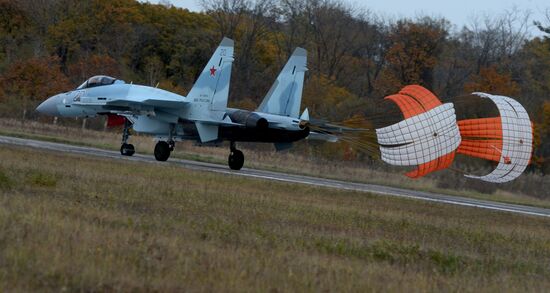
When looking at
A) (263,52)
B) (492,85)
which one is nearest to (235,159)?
(492,85)

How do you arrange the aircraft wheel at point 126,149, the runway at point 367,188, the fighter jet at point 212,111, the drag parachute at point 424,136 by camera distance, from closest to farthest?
the drag parachute at point 424,136, the runway at point 367,188, the fighter jet at point 212,111, the aircraft wheel at point 126,149

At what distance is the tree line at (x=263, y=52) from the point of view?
4912cm

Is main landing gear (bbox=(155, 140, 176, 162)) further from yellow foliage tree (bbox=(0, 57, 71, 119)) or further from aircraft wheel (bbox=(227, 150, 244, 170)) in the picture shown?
yellow foliage tree (bbox=(0, 57, 71, 119))

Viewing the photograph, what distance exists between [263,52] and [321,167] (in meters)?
35.7

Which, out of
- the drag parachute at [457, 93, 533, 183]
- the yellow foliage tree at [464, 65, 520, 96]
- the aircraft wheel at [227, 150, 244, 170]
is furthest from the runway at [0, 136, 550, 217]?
the yellow foliage tree at [464, 65, 520, 96]

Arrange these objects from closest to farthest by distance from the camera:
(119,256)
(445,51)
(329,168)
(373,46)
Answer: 1. (119,256)
2. (329,168)
3. (445,51)
4. (373,46)

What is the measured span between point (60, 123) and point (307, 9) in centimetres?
3518

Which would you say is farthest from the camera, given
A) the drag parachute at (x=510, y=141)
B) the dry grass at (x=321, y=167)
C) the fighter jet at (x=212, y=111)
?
the dry grass at (x=321, y=167)

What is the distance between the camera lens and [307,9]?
78.2 metres

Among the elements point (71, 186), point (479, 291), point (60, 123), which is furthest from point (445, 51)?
point (479, 291)

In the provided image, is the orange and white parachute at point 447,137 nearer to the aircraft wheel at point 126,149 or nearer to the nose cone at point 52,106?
the aircraft wheel at point 126,149

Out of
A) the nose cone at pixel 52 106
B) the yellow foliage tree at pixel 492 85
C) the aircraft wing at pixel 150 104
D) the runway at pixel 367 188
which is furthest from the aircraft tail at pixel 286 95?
A: the yellow foliage tree at pixel 492 85

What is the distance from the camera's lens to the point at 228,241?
10727mm

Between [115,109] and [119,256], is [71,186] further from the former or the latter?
[115,109]
